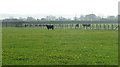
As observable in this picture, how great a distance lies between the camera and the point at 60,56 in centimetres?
1823

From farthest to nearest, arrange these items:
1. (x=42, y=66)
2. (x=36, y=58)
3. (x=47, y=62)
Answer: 1. (x=36, y=58)
2. (x=47, y=62)
3. (x=42, y=66)

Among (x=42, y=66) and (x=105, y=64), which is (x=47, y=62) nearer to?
(x=42, y=66)

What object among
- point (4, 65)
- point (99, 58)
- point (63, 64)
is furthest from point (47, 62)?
point (99, 58)

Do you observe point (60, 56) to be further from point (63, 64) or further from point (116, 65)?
point (116, 65)

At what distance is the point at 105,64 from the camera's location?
51.2ft

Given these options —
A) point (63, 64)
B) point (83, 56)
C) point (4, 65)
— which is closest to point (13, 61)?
point (4, 65)

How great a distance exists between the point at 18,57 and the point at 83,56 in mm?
3715

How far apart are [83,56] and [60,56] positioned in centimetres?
133

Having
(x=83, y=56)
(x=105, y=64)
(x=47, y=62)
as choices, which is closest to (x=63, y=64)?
(x=47, y=62)

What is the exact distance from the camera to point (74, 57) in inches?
708

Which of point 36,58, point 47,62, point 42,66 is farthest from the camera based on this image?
point 36,58

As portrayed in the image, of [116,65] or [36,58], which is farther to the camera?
[36,58]

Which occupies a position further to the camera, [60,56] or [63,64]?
[60,56]

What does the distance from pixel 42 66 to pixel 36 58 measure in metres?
2.66
